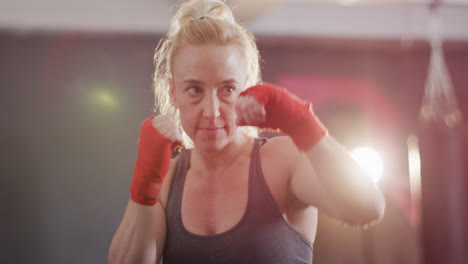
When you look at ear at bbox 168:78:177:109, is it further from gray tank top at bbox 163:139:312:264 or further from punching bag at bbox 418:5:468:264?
punching bag at bbox 418:5:468:264

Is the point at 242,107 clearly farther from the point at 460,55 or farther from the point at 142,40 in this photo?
the point at 460,55

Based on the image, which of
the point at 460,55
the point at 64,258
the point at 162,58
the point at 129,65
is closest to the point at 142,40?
the point at 129,65

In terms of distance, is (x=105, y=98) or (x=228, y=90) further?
(x=105, y=98)

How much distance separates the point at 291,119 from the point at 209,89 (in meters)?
0.11

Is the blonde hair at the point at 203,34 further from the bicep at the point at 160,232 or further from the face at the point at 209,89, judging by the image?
the bicep at the point at 160,232

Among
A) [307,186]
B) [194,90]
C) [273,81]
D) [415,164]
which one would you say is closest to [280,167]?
[307,186]

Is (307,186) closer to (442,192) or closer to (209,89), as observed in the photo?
(209,89)

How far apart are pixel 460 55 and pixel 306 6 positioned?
40.3 inches

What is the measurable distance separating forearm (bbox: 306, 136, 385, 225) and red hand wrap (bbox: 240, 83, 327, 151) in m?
0.01

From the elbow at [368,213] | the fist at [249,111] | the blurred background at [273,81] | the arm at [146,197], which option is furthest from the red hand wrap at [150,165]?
the blurred background at [273,81]

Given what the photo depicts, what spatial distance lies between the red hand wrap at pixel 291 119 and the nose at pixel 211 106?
0.07m

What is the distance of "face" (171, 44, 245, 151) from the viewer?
0.47 m

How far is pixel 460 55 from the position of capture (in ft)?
7.39

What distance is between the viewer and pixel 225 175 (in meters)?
0.56
